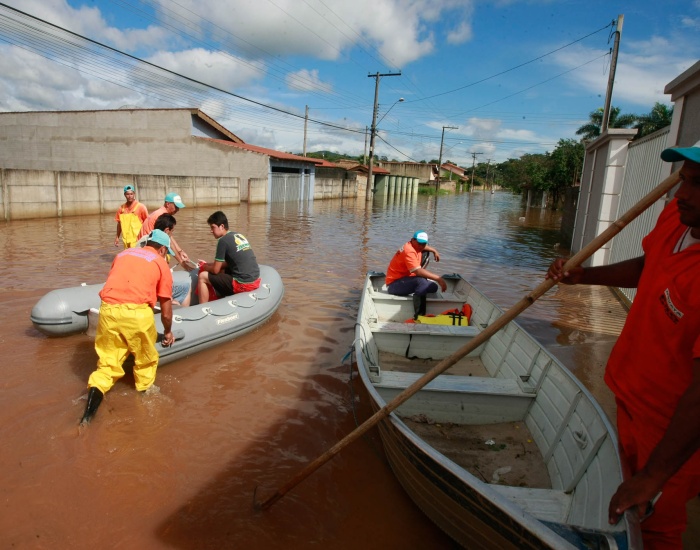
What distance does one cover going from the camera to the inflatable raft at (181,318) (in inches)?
196

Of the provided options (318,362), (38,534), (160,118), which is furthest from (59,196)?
(38,534)

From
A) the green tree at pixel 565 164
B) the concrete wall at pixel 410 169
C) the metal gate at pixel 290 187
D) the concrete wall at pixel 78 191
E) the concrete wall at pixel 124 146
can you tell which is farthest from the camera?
the concrete wall at pixel 410 169

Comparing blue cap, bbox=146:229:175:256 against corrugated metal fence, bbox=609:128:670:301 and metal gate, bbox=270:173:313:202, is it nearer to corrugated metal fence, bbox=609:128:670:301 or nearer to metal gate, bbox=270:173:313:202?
corrugated metal fence, bbox=609:128:670:301

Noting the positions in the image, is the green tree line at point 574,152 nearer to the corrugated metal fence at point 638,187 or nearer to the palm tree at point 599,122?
the palm tree at point 599,122

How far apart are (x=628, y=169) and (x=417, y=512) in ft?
27.8

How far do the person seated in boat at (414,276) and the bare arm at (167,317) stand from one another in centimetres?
321

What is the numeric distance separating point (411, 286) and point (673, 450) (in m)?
4.91

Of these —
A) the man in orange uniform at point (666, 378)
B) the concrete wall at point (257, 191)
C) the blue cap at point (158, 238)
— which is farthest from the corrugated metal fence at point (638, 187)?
the concrete wall at point (257, 191)

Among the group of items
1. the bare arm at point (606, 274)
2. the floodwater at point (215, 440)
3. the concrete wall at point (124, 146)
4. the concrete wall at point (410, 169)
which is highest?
the concrete wall at point (410, 169)

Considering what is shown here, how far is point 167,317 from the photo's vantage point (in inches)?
166

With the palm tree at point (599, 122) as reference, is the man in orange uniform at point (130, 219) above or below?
below

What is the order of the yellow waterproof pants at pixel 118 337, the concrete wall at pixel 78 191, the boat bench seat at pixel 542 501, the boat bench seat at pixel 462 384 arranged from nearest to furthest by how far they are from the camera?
1. the boat bench seat at pixel 542 501
2. the boat bench seat at pixel 462 384
3. the yellow waterproof pants at pixel 118 337
4. the concrete wall at pixel 78 191

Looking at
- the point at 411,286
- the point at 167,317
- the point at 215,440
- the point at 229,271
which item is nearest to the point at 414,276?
the point at 411,286

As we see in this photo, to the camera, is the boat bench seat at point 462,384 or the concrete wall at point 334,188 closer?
the boat bench seat at point 462,384
